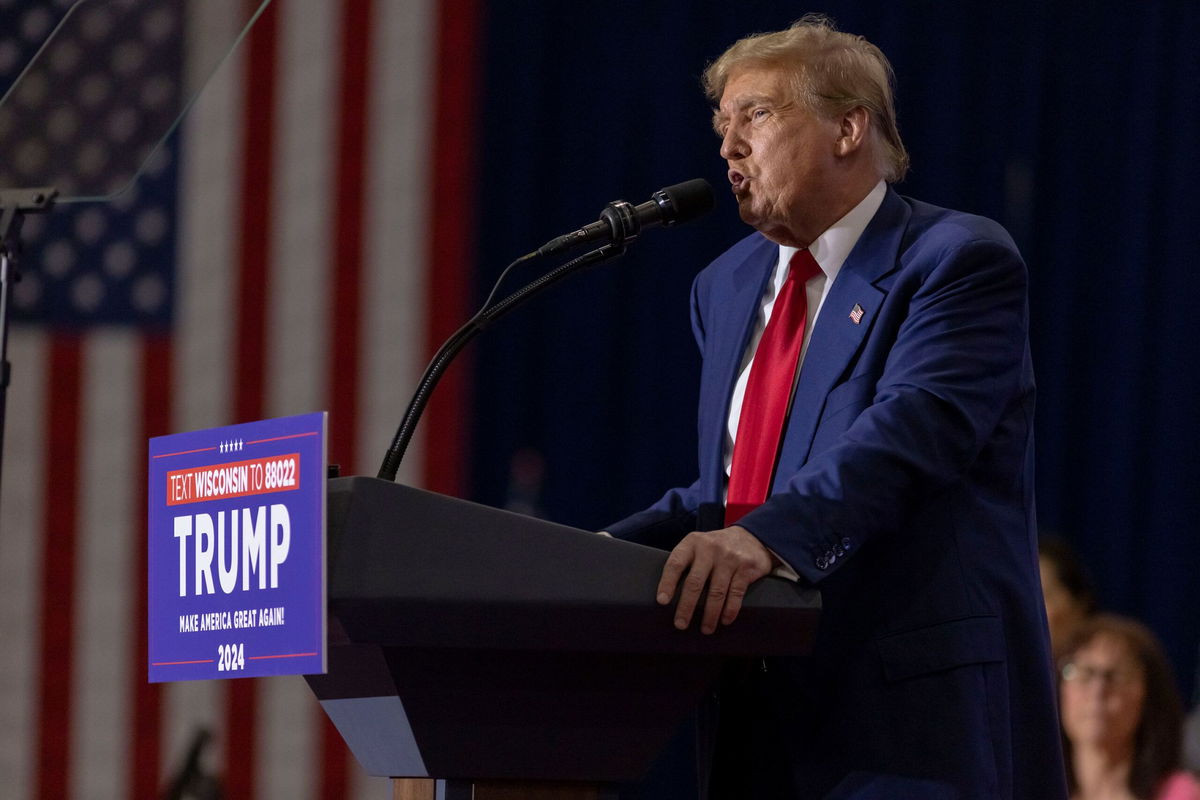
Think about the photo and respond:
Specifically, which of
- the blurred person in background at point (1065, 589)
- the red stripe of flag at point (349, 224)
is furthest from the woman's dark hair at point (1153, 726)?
the red stripe of flag at point (349, 224)

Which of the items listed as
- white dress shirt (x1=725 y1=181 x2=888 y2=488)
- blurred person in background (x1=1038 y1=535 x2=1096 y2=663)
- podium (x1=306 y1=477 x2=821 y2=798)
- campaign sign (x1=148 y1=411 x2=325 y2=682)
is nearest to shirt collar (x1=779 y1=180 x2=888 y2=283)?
white dress shirt (x1=725 y1=181 x2=888 y2=488)

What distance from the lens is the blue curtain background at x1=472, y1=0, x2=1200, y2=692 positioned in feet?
15.7

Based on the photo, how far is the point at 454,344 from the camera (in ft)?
4.85

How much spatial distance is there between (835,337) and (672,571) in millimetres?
437

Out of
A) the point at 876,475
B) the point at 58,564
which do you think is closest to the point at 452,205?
the point at 58,564

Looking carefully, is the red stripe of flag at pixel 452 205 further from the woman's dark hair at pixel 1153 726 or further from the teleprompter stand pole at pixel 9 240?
the teleprompter stand pole at pixel 9 240

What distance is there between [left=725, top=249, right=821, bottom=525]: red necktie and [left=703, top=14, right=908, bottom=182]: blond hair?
17 centimetres

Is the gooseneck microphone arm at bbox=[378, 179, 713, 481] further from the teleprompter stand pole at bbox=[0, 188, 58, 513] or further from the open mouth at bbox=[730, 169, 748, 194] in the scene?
the teleprompter stand pole at bbox=[0, 188, 58, 513]

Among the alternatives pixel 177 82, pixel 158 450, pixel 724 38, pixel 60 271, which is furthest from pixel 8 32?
pixel 724 38

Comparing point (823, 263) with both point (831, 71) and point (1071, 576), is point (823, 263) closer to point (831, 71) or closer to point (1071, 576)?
point (831, 71)

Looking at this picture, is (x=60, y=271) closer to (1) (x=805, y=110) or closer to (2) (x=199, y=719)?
(2) (x=199, y=719)

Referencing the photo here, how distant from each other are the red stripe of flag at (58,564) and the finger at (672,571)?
12.1ft

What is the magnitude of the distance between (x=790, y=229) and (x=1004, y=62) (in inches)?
131

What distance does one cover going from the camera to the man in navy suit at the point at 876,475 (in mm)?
1470
